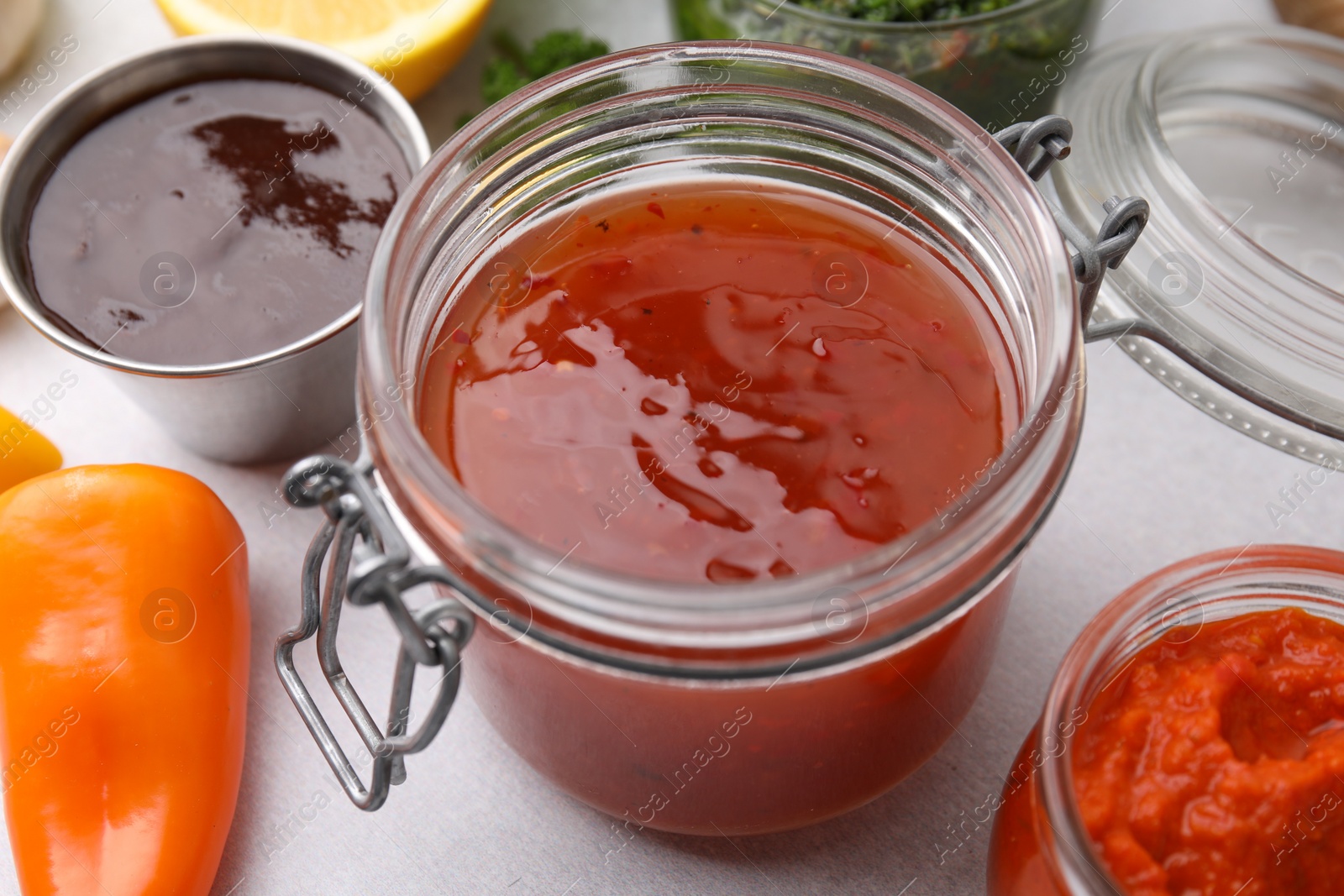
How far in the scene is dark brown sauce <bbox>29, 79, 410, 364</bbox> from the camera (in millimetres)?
1596

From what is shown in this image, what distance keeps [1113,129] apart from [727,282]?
0.88 m

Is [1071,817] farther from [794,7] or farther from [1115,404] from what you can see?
[794,7]

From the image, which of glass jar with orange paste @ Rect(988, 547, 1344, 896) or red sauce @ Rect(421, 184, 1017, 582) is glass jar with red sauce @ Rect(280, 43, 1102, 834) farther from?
glass jar with orange paste @ Rect(988, 547, 1344, 896)

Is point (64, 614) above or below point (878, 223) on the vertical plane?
below

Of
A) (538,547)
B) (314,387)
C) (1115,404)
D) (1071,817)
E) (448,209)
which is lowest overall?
(1115,404)

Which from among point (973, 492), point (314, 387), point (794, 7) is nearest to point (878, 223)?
point (973, 492)

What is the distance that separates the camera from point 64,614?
4.72 ft

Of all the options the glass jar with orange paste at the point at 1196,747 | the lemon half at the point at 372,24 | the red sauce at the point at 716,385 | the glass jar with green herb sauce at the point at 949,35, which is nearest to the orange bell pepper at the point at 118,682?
the red sauce at the point at 716,385

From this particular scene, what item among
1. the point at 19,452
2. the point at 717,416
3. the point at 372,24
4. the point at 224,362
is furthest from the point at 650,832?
the point at 372,24

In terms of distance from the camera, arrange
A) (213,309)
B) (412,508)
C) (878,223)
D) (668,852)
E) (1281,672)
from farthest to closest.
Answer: (213,309)
(668,852)
(878,223)
(1281,672)
(412,508)

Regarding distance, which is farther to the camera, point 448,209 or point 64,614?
point 64,614

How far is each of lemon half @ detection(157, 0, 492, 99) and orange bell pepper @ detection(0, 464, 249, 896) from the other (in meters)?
0.77

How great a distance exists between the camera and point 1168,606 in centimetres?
129

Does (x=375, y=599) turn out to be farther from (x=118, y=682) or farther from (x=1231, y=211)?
(x=1231, y=211)
